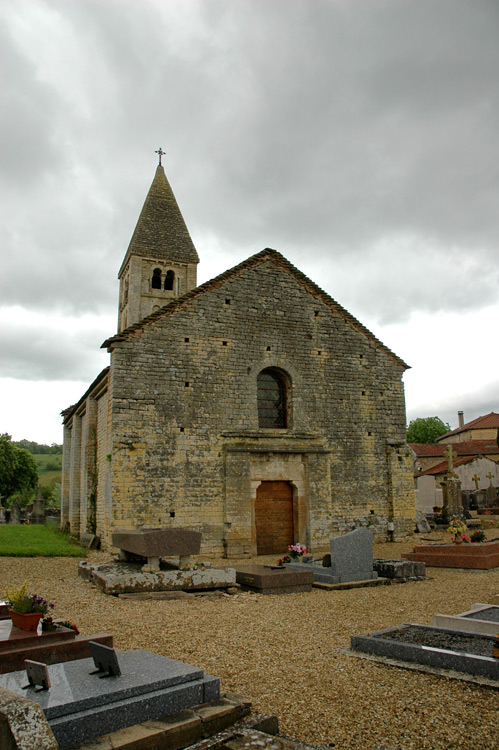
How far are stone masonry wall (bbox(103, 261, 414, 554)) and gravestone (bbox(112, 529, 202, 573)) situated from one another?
4449mm

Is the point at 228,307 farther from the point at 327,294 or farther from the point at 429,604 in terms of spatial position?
the point at 429,604

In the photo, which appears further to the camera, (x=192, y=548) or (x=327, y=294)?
(x=327, y=294)

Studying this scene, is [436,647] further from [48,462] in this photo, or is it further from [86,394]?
[48,462]

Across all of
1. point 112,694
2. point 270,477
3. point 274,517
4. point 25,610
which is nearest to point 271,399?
point 270,477

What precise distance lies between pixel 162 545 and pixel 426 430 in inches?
2786

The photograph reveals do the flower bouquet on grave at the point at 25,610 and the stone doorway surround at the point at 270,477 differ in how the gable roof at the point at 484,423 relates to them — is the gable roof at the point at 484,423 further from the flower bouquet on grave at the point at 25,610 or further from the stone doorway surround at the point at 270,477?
the flower bouquet on grave at the point at 25,610

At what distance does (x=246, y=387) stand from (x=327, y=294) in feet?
15.6

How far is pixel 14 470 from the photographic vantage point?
44.5 m

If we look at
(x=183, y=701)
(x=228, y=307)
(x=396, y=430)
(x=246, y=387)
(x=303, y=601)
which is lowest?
(x=303, y=601)

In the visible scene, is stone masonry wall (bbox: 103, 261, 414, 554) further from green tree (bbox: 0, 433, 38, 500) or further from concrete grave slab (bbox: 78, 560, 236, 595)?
green tree (bbox: 0, 433, 38, 500)

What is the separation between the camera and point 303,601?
8.71 m

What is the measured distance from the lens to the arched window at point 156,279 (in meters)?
26.4

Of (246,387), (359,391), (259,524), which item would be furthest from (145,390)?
(359,391)

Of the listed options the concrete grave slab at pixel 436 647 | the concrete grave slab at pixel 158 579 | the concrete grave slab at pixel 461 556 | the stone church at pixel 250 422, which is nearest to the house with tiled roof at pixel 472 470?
the stone church at pixel 250 422
